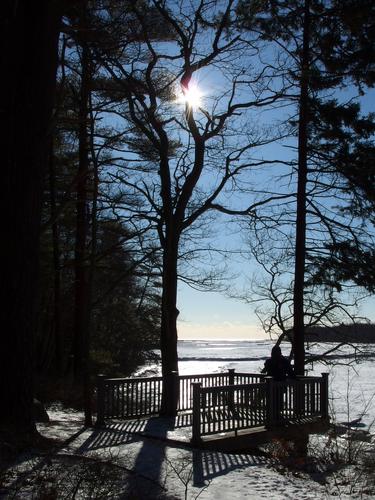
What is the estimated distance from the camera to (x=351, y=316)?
748 inches

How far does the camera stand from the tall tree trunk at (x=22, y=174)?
9.29 m

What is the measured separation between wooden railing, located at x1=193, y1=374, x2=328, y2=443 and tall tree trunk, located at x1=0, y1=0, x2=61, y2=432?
2945 millimetres

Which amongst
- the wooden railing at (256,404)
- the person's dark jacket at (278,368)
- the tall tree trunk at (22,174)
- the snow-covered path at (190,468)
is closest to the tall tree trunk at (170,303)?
the person's dark jacket at (278,368)

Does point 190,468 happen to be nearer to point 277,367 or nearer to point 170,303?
point 277,367

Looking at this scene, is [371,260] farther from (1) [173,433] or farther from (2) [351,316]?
(1) [173,433]

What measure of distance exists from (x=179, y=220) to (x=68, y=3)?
239 inches

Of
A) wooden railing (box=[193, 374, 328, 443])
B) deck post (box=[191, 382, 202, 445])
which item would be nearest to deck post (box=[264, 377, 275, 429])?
wooden railing (box=[193, 374, 328, 443])

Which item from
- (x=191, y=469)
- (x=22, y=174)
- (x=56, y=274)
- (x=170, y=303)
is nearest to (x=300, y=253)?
(x=170, y=303)

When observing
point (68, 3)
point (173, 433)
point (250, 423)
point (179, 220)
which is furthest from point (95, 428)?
point (68, 3)

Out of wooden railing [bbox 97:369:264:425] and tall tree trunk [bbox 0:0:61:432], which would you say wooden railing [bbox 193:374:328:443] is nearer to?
wooden railing [bbox 97:369:264:425]

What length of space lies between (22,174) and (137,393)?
5.70 metres

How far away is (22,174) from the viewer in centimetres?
957

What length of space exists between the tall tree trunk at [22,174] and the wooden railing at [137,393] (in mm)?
2882

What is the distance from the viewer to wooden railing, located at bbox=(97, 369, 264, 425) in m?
12.3
